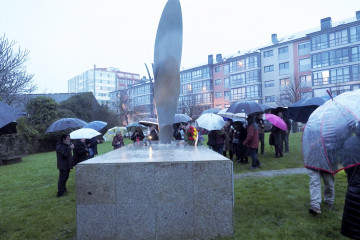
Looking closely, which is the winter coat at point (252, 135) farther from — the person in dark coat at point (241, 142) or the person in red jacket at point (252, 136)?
the person in dark coat at point (241, 142)

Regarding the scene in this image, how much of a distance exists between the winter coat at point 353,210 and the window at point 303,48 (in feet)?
133

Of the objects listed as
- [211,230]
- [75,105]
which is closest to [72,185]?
[211,230]

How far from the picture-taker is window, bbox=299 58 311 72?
38.6m

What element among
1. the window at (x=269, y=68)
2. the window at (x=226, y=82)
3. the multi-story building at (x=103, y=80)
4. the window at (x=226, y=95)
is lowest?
the window at (x=226, y=95)

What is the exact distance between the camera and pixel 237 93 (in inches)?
1881

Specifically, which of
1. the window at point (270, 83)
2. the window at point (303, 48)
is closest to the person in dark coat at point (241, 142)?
the window at point (303, 48)

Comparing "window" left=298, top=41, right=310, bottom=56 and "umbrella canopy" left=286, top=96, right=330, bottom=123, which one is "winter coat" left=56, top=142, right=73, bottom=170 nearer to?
"umbrella canopy" left=286, top=96, right=330, bottom=123

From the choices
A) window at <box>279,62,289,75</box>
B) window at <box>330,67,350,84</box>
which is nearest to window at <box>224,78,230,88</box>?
window at <box>279,62,289,75</box>

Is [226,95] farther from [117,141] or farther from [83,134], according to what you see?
[83,134]

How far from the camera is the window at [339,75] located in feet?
112

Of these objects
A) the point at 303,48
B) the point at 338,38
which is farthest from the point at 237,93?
the point at 338,38

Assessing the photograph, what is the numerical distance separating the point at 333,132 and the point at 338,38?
37858mm

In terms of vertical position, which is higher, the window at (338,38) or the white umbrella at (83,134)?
the window at (338,38)

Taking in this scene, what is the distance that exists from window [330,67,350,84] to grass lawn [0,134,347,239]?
1254 inches
